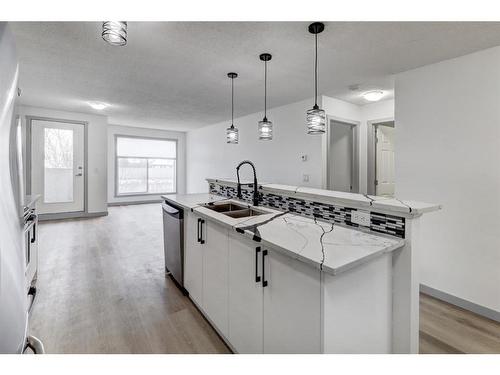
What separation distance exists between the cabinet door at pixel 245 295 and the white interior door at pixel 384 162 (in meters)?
3.52

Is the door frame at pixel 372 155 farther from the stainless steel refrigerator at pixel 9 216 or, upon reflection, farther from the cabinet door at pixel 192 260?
the stainless steel refrigerator at pixel 9 216

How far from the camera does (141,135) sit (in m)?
7.84

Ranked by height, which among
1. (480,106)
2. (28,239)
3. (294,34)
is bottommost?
(28,239)

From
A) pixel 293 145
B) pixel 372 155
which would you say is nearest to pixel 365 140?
pixel 372 155

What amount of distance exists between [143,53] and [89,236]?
3.29m

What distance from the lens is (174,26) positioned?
198cm

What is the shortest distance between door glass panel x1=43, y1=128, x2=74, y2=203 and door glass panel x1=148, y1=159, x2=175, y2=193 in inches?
106

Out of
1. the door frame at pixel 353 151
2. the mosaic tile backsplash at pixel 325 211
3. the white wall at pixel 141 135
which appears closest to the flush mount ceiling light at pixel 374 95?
the door frame at pixel 353 151

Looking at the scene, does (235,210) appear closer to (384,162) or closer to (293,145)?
(293,145)

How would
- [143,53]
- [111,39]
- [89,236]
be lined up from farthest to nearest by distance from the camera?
[89,236] < [143,53] < [111,39]

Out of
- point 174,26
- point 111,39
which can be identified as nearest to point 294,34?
point 174,26

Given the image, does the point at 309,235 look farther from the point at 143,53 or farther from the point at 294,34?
the point at 143,53

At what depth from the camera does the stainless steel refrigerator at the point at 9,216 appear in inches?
22.0

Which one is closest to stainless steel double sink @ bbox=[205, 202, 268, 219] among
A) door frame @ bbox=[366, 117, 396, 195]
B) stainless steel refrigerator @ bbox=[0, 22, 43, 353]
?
stainless steel refrigerator @ bbox=[0, 22, 43, 353]
